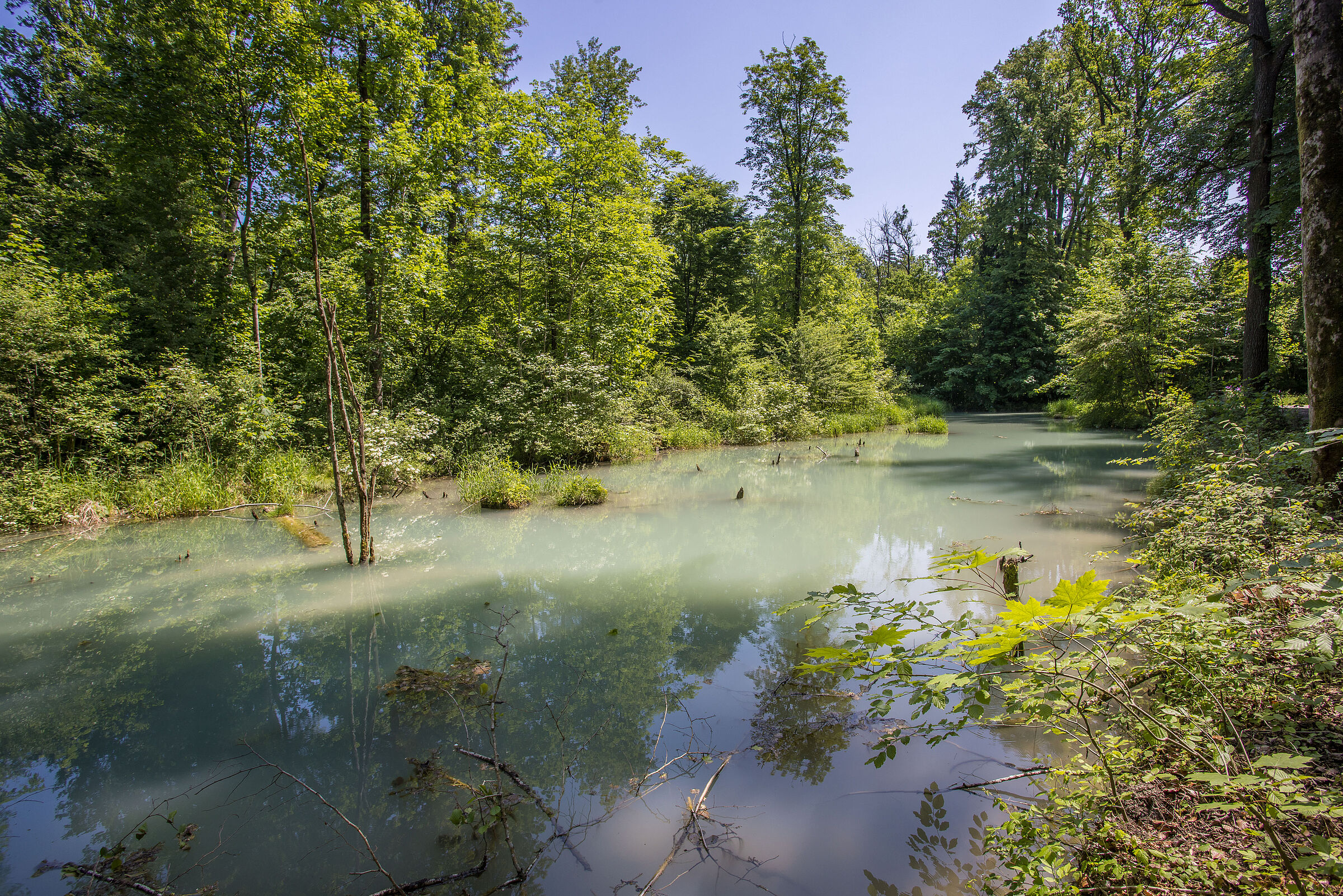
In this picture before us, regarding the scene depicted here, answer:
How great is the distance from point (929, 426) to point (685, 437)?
9771 mm

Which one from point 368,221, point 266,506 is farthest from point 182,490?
point 368,221

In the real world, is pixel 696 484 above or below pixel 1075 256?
below

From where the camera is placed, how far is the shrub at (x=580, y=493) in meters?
10.5

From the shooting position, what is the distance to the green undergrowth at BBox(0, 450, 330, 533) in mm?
8164

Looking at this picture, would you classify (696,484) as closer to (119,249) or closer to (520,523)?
(520,523)

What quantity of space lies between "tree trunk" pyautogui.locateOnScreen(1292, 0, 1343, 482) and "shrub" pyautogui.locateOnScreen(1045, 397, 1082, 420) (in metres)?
19.8

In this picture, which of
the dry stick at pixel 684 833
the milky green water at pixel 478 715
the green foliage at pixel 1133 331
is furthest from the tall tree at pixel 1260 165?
the dry stick at pixel 684 833

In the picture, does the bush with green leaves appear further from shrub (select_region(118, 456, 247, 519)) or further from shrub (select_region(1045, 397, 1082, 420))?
shrub (select_region(1045, 397, 1082, 420))

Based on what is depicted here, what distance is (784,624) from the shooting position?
17.0ft

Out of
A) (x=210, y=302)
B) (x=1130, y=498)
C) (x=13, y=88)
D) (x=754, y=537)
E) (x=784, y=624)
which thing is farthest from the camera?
(x=13, y=88)

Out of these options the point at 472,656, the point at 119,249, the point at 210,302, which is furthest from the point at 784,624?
the point at 119,249

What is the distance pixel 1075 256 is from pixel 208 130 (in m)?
33.7

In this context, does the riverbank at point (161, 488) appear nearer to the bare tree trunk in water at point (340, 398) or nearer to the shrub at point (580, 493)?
the shrub at point (580, 493)

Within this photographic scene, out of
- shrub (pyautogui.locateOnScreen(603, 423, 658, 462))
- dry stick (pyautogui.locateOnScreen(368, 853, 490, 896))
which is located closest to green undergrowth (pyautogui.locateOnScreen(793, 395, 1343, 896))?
dry stick (pyautogui.locateOnScreen(368, 853, 490, 896))
